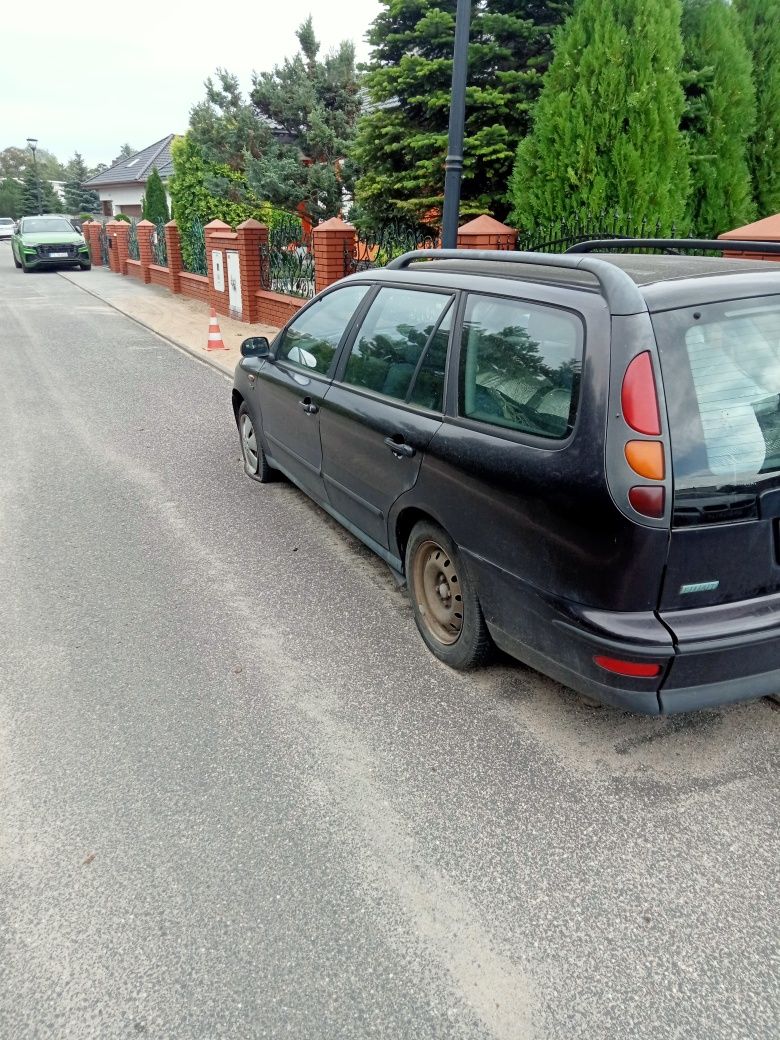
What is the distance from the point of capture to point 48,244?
26344 mm

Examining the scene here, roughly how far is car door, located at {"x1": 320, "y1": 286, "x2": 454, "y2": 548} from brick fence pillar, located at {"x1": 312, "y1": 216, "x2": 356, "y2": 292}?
283 inches

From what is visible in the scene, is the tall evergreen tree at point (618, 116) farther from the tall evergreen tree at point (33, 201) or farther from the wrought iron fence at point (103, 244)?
the tall evergreen tree at point (33, 201)

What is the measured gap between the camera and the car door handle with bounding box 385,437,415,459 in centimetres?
345

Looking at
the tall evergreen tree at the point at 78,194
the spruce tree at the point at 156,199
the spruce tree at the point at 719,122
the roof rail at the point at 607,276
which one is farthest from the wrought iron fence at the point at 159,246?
the tall evergreen tree at the point at 78,194

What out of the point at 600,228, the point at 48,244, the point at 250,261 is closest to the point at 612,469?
the point at 600,228

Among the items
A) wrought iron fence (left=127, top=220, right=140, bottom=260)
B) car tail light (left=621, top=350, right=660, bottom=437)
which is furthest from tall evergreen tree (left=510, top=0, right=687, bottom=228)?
wrought iron fence (left=127, top=220, right=140, bottom=260)

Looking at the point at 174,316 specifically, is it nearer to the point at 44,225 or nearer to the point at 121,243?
the point at 121,243

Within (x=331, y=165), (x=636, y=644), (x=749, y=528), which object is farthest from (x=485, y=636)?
(x=331, y=165)

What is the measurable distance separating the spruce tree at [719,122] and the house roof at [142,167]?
1427 inches

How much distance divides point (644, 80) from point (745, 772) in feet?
25.6

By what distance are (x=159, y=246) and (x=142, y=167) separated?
1007 inches

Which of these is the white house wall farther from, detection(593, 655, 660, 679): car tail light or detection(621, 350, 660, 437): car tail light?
detection(593, 655, 660, 679): car tail light

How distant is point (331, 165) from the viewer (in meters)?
18.9

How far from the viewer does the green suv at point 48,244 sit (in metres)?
26.3
